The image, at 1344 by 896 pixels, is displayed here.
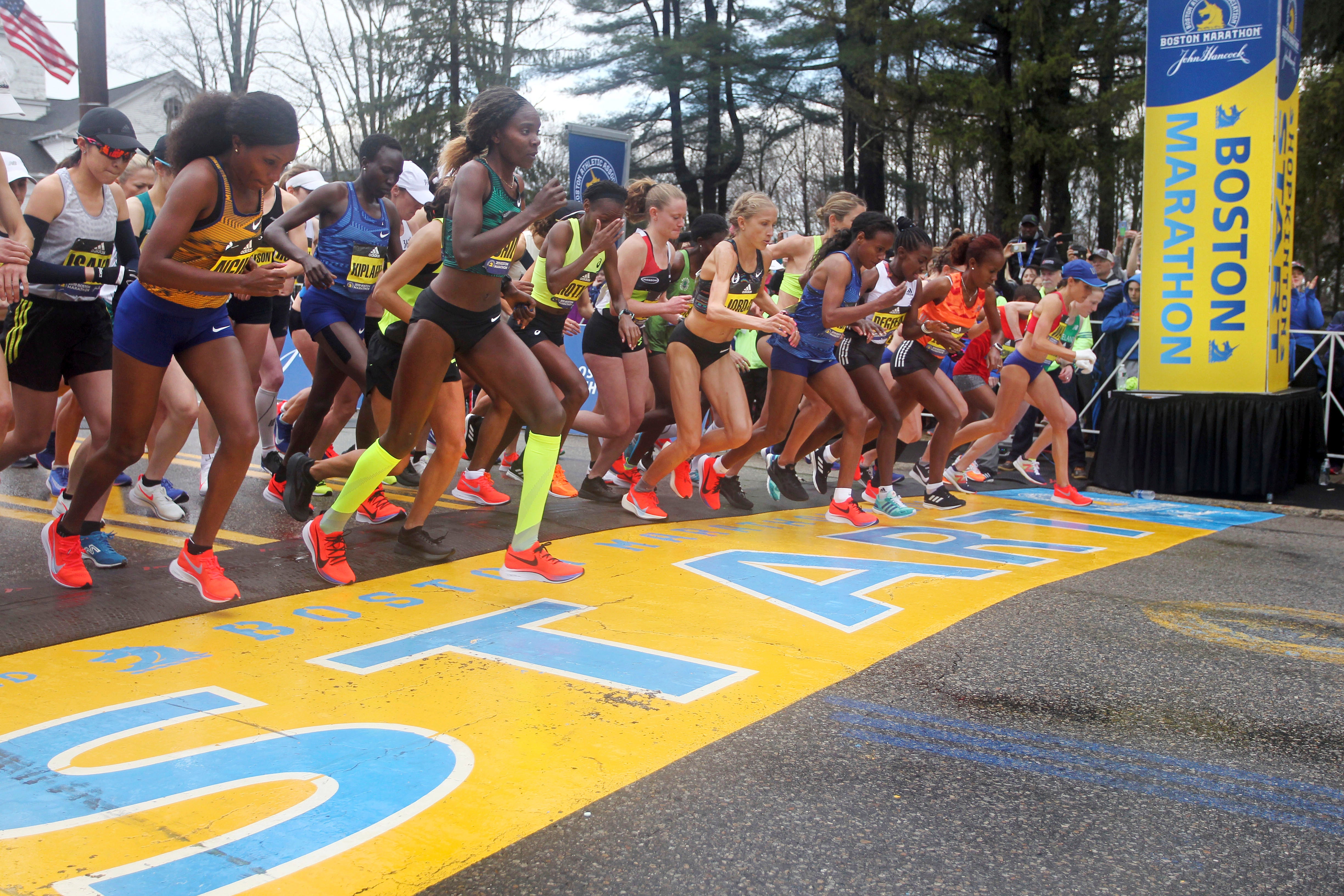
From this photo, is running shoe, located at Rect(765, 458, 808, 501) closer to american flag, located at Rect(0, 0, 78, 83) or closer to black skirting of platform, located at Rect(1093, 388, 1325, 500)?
black skirting of platform, located at Rect(1093, 388, 1325, 500)

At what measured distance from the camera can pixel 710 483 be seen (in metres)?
7.07

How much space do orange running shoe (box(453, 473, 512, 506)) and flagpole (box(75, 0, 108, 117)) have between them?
4390 mm

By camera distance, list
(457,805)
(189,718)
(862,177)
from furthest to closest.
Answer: (862,177) → (189,718) → (457,805)

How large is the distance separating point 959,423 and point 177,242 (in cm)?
533

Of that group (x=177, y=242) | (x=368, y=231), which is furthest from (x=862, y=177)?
(x=177, y=242)

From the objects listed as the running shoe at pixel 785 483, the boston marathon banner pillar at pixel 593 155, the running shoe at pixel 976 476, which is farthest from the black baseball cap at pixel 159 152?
the running shoe at pixel 976 476

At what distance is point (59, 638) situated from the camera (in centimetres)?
358

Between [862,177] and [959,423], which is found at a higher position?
[862,177]

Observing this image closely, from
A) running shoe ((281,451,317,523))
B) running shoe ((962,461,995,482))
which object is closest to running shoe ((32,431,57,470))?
running shoe ((281,451,317,523))

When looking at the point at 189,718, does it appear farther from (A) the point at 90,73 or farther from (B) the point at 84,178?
(A) the point at 90,73

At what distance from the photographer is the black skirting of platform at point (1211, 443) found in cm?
820

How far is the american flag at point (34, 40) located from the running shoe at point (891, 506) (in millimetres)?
15182

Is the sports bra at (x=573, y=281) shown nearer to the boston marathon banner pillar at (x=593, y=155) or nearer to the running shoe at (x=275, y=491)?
the running shoe at (x=275, y=491)

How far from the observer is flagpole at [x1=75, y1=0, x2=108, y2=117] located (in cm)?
816
